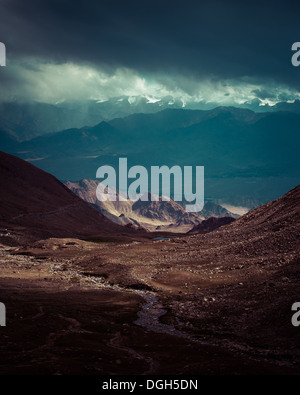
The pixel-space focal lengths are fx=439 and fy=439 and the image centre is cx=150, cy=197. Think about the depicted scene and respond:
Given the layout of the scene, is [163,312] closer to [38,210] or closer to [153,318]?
[153,318]

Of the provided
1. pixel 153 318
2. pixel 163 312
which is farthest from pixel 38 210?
pixel 153 318

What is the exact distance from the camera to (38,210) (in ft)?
534

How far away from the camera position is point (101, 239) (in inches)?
5423

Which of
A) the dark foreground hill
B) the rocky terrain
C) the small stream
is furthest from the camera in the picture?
the dark foreground hill

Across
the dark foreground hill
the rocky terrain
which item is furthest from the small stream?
the dark foreground hill

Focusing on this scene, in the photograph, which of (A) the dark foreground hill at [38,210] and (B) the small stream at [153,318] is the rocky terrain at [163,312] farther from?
(A) the dark foreground hill at [38,210]

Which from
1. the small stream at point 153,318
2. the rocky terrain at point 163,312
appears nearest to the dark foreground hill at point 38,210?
the rocky terrain at point 163,312

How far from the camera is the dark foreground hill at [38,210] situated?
144m

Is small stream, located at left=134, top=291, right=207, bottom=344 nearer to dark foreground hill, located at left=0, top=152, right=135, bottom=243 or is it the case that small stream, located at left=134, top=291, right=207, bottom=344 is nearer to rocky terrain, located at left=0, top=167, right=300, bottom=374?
rocky terrain, located at left=0, top=167, right=300, bottom=374

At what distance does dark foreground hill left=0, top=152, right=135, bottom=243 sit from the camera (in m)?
144
